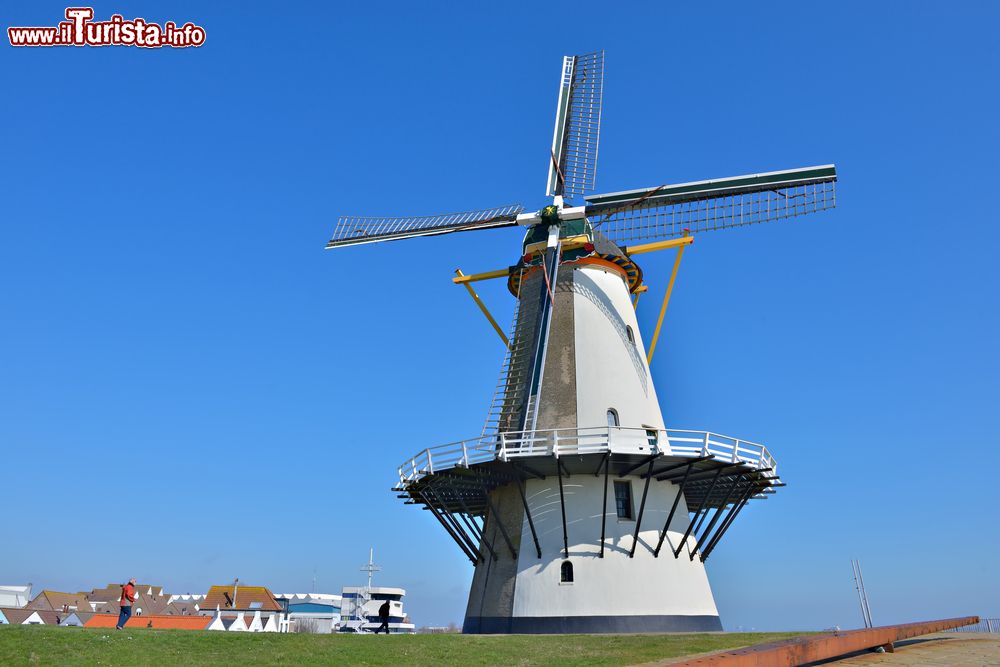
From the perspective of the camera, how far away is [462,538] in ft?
84.0

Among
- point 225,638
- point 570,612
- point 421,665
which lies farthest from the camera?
point 570,612

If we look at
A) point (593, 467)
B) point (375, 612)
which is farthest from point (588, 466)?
point (375, 612)

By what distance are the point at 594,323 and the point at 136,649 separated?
17.0m

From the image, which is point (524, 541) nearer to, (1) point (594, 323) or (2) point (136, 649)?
(1) point (594, 323)

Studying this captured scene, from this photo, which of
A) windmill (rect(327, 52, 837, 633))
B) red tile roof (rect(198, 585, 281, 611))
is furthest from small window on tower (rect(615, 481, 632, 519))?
red tile roof (rect(198, 585, 281, 611))

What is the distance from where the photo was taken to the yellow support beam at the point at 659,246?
2708cm

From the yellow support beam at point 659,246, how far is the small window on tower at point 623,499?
8994 millimetres

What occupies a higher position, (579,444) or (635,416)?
(635,416)

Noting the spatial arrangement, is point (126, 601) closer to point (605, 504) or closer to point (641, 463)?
point (605, 504)

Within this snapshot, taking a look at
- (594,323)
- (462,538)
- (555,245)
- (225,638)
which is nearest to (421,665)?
(225,638)

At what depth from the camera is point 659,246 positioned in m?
27.7

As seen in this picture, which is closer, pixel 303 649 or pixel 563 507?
pixel 303 649

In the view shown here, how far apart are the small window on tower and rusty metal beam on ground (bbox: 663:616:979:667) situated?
12.7 meters

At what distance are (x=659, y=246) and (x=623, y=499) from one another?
9571mm
